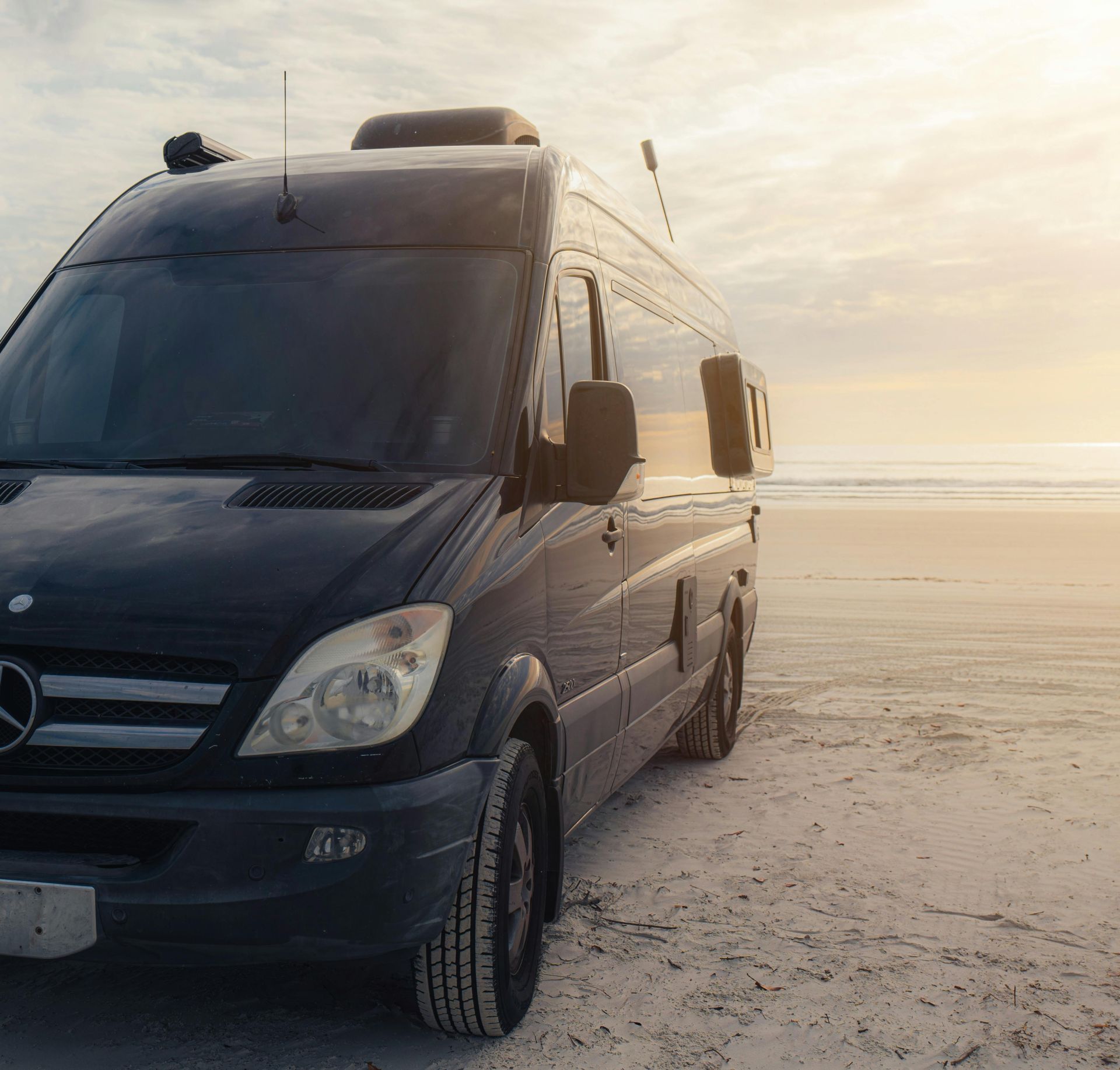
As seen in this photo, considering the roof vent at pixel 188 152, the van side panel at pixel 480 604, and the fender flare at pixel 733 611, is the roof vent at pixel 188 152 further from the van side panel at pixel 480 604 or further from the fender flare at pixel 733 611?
the fender flare at pixel 733 611

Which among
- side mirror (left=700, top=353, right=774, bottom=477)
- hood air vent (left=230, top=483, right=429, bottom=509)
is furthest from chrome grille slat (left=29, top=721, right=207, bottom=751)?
side mirror (left=700, top=353, right=774, bottom=477)

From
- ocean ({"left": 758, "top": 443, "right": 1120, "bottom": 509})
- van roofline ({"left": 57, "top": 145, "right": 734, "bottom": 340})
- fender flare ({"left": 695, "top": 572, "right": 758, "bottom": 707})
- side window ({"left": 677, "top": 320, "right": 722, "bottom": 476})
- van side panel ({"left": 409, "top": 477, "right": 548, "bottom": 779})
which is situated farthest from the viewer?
ocean ({"left": 758, "top": 443, "right": 1120, "bottom": 509})

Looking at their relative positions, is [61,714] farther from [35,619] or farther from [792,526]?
[792,526]

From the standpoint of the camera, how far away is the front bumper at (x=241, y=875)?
2844 mm

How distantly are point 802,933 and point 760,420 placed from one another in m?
4.74

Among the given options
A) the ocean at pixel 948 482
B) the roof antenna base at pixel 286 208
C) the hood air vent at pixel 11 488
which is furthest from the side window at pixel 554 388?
the ocean at pixel 948 482

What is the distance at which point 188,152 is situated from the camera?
495 centimetres

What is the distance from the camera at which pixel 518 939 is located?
3.62 metres

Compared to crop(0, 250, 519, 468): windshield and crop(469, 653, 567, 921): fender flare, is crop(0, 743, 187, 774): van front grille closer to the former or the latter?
crop(469, 653, 567, 921): fender flare

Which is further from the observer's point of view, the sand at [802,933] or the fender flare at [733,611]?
the fender flare at [733,611]

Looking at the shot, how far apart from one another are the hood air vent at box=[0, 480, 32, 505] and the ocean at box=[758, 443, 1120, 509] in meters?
32.9

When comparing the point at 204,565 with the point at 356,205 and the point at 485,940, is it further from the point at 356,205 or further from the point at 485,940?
the point at 356,205

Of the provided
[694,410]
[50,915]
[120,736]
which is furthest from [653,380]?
[50,915]

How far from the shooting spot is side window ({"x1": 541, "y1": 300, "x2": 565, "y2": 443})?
→ 3.91 m
